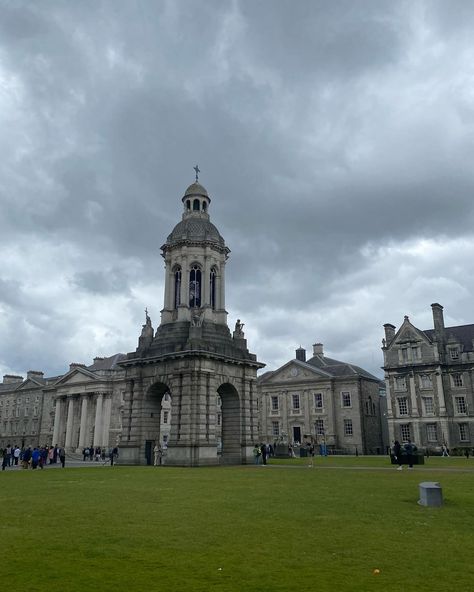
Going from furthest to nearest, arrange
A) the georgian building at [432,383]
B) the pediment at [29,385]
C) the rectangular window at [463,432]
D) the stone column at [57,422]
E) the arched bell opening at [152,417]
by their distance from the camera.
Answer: the pediment at [29,385], the stone column at [57,422], the georgian building at [432,383], the rectangular window at [463,432], the arched bell opening at [152,417]

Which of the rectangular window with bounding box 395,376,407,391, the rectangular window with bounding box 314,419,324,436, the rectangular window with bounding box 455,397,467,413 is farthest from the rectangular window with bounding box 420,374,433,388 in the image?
the rectangular window with bounding box 314,419,324,436

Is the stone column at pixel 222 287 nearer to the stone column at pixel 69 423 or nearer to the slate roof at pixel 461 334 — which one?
the slate roof at pixel 461 334

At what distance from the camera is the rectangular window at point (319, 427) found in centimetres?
7222

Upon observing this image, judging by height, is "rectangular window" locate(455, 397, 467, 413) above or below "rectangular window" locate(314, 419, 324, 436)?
above

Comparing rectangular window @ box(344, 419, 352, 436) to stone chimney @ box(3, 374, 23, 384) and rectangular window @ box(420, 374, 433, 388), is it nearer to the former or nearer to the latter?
rectangular window @ box(420, 374, 433, 388)

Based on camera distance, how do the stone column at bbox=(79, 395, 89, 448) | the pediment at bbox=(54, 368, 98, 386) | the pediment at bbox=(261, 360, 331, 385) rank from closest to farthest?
1. the pediment at bbox=(261, 360, 331, 385)
2. the stone column at bbox=(79, 395, 89, 448)
3. the pediment at bbox=(54, 368, 98, 386)

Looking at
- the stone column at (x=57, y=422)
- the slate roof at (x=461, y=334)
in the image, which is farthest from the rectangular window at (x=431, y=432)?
the stone column at (x=57, y=422)

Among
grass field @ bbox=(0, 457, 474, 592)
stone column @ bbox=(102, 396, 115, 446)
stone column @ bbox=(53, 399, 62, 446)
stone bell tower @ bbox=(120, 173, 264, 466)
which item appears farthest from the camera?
stone column @ bbox=(53, 399, 62, 446)

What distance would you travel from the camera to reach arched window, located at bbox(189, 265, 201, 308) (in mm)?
42656

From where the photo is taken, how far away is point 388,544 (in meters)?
9.65

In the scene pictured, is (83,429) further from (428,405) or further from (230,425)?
(428,405)

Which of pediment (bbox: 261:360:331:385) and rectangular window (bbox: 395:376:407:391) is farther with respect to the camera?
pediment (bbox: 261:360:331:385)

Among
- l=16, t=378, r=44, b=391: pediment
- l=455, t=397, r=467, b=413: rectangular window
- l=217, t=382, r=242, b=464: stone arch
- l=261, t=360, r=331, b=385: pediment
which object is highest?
l=16, t=378, r=44, b=391: pediment

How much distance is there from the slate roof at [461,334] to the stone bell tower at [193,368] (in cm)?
3506
